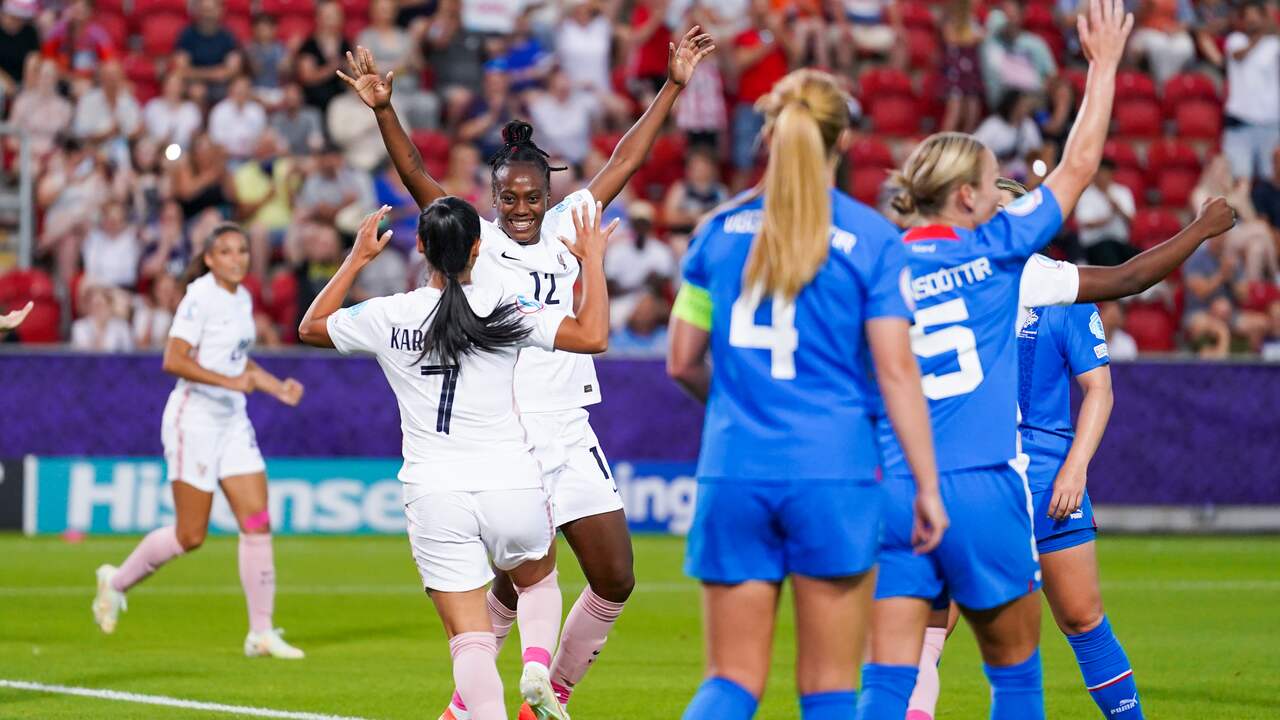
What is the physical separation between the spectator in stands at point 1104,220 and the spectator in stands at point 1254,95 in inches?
114

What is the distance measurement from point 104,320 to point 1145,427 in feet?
34.9

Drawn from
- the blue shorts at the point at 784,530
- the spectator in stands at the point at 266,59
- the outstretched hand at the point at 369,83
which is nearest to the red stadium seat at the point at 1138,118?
the spectator in stands at the point at 266,59

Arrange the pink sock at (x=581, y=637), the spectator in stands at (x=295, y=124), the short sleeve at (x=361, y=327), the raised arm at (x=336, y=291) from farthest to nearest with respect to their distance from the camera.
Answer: the spectator in stands at (x=295, y=124) → the pink sock at (x=581, y=637) → the raised arm at (x=336, y=291) → the short sleeve at (x=361, y=327)

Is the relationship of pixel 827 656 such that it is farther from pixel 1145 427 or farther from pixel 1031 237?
pixel 1145 427

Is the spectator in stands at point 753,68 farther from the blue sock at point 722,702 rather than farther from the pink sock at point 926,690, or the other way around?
the blue sock at point 722,702

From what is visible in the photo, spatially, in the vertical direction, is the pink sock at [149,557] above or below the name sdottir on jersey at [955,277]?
below

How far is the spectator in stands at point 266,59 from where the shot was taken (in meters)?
20.9

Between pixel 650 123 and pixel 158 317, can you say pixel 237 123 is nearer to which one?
pixel 158 317

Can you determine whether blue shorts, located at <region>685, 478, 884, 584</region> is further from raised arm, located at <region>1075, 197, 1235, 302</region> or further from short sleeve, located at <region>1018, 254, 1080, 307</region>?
raised arm, located at <region>1075, 197, 1235, 302</region>

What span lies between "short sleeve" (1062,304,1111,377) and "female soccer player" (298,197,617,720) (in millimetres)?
1886

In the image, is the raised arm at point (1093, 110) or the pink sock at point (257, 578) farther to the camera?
the pink sock at point (257, 578)

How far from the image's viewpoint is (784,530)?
4.95m

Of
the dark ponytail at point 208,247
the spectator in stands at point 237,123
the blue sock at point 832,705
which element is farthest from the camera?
the spectator in stands at point 237,123

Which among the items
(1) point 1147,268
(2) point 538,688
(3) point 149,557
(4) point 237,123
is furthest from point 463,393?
(4) point 237,123
